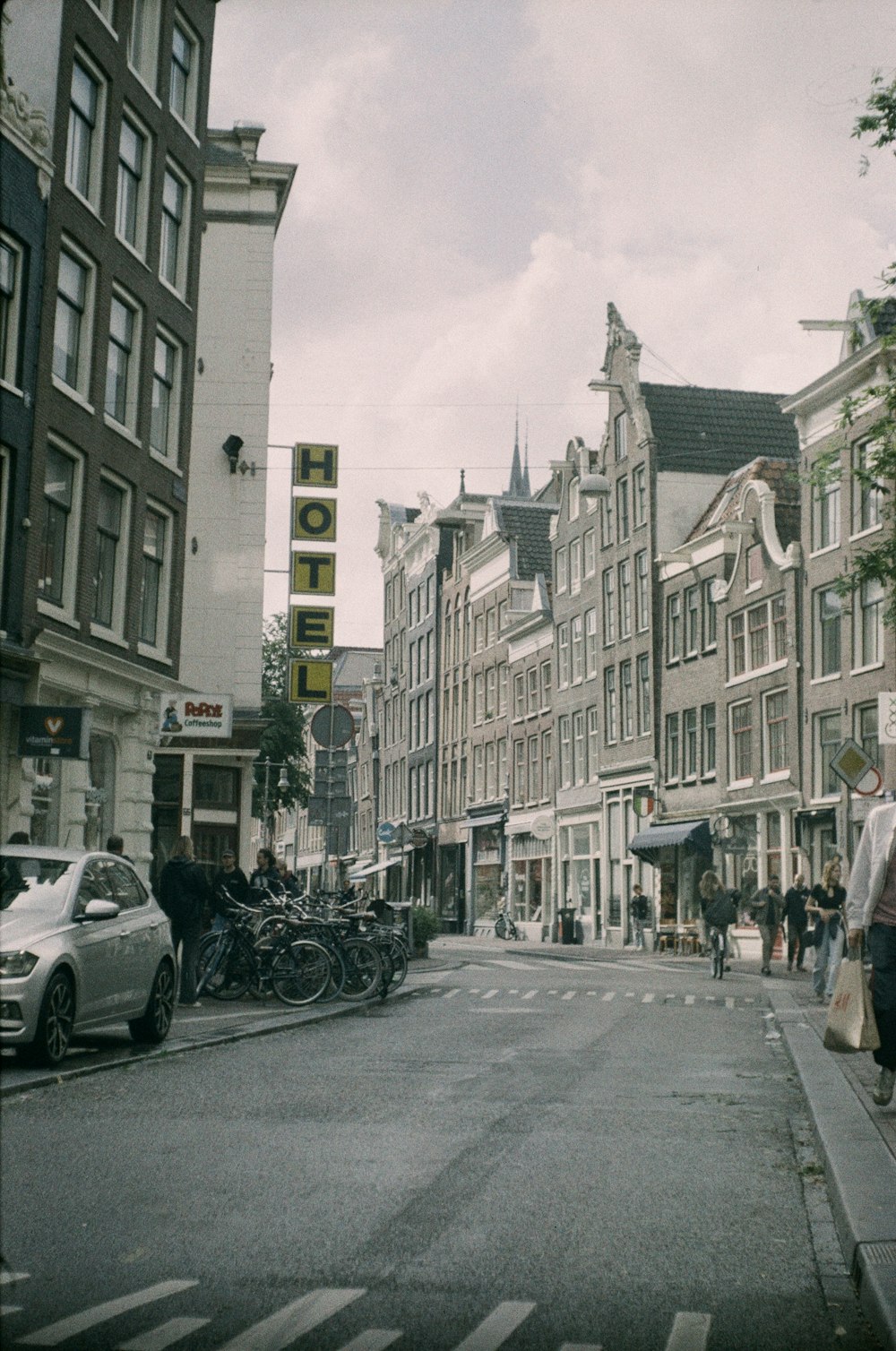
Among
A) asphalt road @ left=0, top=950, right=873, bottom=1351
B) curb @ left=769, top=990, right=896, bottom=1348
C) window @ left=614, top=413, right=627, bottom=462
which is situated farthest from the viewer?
window @ left=614, top=413, right=627, bottom=462

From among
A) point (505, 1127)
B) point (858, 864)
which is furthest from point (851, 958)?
point (505, 1127)

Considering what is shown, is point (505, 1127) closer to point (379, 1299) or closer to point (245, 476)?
point (379, 1299)

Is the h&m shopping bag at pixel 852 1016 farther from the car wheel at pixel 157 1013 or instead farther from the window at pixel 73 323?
the window at pixel 73 323

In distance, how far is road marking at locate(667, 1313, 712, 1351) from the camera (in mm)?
4973

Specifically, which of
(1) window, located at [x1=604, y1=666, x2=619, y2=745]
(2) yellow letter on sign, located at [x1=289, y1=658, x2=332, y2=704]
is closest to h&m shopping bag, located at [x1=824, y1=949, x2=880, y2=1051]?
(2) yellow letter on sign, located at [x1=289, y1=658, x2=332, y2=704]

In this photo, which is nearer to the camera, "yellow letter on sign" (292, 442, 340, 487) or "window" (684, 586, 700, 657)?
"yellow letter on sign" (292, 442, 340, 487)

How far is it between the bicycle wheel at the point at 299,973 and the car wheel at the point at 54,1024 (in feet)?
24.8

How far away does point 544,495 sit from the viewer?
73875 mm

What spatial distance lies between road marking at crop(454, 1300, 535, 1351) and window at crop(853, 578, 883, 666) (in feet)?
106

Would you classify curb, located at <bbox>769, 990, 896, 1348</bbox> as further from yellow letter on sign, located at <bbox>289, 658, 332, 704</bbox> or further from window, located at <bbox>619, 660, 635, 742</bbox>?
window, located at <bbox>619, 660, 635, 742</bbox>

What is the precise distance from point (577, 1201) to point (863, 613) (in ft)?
103

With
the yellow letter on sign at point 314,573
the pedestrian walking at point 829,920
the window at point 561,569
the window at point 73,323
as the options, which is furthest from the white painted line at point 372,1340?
the window at point 561,569

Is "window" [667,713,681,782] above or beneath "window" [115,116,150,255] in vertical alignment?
beneath

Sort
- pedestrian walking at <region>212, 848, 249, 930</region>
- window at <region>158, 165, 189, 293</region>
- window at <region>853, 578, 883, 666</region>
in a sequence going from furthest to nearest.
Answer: window at <region>853, 578, 883, 666</region>, window at <region>158, 165, 189, 293</region>, pedestrian walking at <region>212, 848, 249, 930</region>
